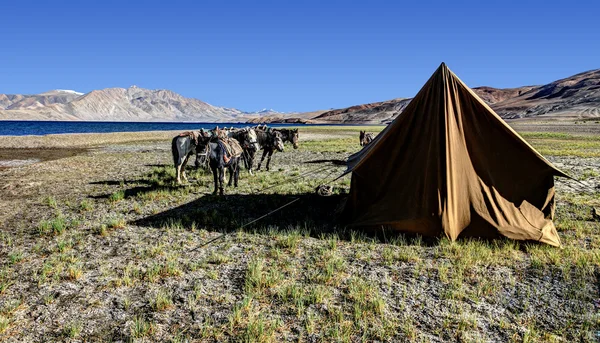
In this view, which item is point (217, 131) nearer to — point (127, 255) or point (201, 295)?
point (127, 255)

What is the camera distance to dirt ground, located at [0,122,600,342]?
4.51 meters

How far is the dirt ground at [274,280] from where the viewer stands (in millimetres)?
4508

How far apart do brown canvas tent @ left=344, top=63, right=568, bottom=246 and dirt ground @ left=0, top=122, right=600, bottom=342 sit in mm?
443

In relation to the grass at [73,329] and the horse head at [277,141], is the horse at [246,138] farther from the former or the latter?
the grass at [73,329]

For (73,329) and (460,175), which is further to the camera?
(460,175)

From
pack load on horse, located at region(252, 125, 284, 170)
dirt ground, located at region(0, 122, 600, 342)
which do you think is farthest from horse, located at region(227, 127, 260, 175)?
dirt ground, located at region(0, 122, 600, 342)

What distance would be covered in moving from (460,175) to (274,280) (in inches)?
187

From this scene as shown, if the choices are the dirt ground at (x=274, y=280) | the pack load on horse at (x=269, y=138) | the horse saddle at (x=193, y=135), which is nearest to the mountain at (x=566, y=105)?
the pack load on horse at (x=269, y=138)

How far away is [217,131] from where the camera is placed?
12727mm

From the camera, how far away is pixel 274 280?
5.77 m

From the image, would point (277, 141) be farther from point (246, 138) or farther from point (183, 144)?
point (183, 144)

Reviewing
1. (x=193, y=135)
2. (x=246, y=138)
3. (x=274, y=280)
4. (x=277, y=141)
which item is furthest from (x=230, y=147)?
(x=274, y=280)

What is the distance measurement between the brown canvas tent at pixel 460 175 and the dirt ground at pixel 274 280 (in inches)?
17.4

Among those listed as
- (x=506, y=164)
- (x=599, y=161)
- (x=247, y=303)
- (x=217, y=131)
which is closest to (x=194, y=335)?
(x=247, y=303)
